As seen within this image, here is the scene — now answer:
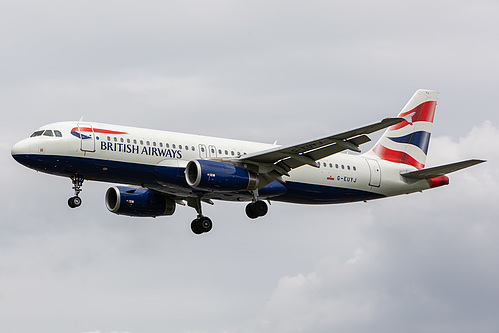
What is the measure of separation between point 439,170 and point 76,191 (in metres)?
19.5

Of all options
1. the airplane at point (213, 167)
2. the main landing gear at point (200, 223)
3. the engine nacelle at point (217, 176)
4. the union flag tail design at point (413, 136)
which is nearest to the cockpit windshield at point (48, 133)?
the airplane at point (213, 167)

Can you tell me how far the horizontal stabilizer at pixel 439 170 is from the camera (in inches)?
1945

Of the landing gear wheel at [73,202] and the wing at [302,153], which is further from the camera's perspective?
the landing gear wheel at [73,202]

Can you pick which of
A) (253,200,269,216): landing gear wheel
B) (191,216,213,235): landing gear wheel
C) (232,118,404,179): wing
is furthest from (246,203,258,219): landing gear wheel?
(191,216,213,235): landing gear wheel

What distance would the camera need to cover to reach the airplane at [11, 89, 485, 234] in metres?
46.9

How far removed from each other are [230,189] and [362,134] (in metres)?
7.38

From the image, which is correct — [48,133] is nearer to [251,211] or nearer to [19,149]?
[19,149]

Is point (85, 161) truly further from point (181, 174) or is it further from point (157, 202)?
point (157, 202)

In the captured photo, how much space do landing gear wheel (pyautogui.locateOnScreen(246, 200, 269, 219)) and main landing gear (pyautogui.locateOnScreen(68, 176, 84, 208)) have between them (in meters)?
9.00

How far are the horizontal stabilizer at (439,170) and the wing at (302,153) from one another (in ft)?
20.9

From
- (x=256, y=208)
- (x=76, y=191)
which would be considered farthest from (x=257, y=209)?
(x=76, y=191)

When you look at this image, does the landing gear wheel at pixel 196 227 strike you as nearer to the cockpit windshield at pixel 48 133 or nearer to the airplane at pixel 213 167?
the airplane at pixel 213 167

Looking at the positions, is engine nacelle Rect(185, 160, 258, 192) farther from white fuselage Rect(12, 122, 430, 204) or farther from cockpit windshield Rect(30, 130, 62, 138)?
cockpit windshield Rect(30, 130, 62, 138)

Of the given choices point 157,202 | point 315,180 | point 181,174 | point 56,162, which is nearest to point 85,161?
point 56,162
